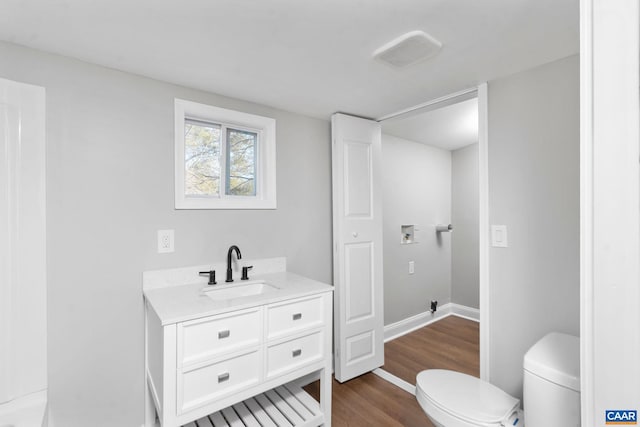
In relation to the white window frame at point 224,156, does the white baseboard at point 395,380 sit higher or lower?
lower

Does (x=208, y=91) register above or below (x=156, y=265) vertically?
above

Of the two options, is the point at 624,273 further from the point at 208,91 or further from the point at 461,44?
the point at 208,91

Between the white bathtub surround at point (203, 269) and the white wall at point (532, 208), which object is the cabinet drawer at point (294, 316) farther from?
the white wall at point (532, 208)

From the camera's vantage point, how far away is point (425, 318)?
3494 millimetres

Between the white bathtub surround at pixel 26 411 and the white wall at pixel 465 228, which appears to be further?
the white wall at pixel 465 228

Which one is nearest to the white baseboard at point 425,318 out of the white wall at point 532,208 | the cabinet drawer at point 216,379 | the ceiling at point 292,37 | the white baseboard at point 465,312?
the white baseboard at point 465,312

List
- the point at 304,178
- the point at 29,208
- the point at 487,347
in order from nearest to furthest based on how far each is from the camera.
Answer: the point at 29,208, the point at 487,347, the point at 304,178

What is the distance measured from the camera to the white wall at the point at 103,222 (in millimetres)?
1485

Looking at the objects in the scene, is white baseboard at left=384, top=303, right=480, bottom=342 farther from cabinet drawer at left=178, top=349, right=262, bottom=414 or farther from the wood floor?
cabinet drawer at left=178, top=349, right=262, bottom=414

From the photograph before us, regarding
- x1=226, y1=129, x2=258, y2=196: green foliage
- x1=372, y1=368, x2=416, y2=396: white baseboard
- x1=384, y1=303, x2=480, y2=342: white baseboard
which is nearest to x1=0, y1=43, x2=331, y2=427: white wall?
x1=226, y1=129, x2=258, y2=196: green foliage

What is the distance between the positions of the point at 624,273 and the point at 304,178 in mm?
1929

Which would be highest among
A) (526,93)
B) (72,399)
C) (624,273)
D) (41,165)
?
(526,93)

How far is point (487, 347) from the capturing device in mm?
1837

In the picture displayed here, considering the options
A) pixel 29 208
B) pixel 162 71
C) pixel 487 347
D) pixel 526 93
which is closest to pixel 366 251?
pixel 487 347
